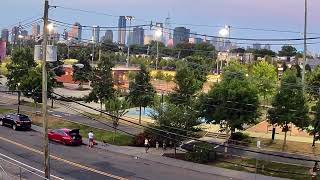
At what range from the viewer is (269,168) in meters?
→ 35.7

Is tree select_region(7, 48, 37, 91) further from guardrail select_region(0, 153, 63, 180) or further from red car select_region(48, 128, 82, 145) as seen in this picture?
guardrail select_region(0, 153, 63, 180)

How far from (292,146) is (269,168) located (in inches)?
353

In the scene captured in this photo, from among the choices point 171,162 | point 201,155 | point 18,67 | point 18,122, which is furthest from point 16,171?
point 18,67

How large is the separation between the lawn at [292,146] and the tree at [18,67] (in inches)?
1278

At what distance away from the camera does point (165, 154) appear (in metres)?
39.4

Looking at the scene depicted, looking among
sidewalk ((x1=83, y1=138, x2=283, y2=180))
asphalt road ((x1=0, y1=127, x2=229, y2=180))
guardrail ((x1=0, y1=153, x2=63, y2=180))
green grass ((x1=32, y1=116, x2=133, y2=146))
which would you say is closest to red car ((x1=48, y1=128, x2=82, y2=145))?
asphalt road ((x1=0, y1=127, x2=229, y2=180))

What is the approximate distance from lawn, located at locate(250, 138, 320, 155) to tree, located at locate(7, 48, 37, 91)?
32.5 metres

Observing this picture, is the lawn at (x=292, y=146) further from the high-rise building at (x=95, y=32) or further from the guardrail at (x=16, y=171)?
the guardrail at (x=16, y=171)

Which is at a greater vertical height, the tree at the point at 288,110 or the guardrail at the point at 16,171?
the tree at the point at 288,110

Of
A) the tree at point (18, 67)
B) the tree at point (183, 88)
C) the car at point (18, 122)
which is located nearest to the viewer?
the car at point (18, 122)

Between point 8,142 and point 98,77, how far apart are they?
19.3m

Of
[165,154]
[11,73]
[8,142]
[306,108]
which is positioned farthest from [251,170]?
Answer: [11,73]

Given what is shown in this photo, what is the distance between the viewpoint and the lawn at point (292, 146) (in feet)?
137

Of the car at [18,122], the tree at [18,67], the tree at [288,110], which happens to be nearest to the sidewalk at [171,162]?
the car at [18,122]
